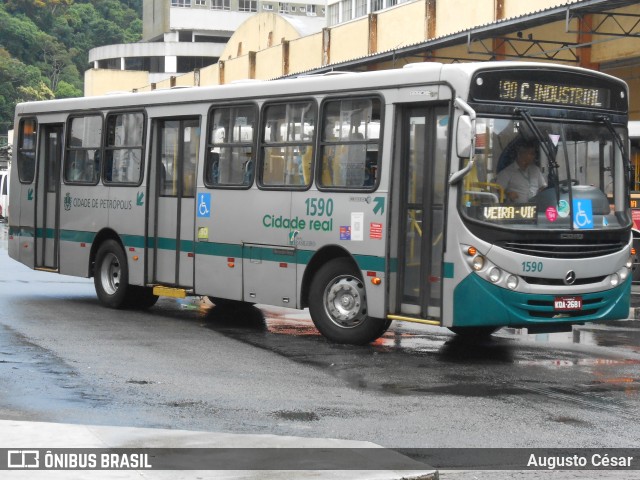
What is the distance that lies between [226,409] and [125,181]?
8278 millimetres

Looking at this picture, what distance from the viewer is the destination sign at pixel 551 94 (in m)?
12.6

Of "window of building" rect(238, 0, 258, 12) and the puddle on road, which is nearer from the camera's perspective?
the puddle on road

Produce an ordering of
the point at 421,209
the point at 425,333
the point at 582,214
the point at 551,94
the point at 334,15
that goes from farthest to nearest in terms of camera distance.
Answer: the point at 334,15, the point at 425,333, the point at 421,209, the point at 551,94, the point at 582,214

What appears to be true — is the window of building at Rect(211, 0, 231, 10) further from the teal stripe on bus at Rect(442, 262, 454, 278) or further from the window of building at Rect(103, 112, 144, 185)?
the teal stripe on bus at Rect(442, 262, 454, 278)

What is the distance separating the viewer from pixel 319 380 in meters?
11.2

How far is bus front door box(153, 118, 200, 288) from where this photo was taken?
53.2 feet

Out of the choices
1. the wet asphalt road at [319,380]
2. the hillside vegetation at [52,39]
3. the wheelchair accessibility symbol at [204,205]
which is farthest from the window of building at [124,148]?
the hillside vegetation at [52,39]

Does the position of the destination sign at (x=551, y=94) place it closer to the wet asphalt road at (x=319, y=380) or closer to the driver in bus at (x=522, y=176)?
the driver in bus at (x=522, y=176)

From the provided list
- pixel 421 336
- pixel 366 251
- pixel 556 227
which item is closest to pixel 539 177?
pixel 556 227

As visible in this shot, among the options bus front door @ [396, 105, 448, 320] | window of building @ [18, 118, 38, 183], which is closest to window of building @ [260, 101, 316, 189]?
bus front door @ [396, 105, 448, 320]

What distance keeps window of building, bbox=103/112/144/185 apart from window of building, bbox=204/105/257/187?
1669 mm

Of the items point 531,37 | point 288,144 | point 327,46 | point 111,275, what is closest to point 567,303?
point 288,144

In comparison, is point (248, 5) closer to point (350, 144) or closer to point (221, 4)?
point (221, 4)

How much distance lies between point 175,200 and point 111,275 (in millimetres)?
1971
